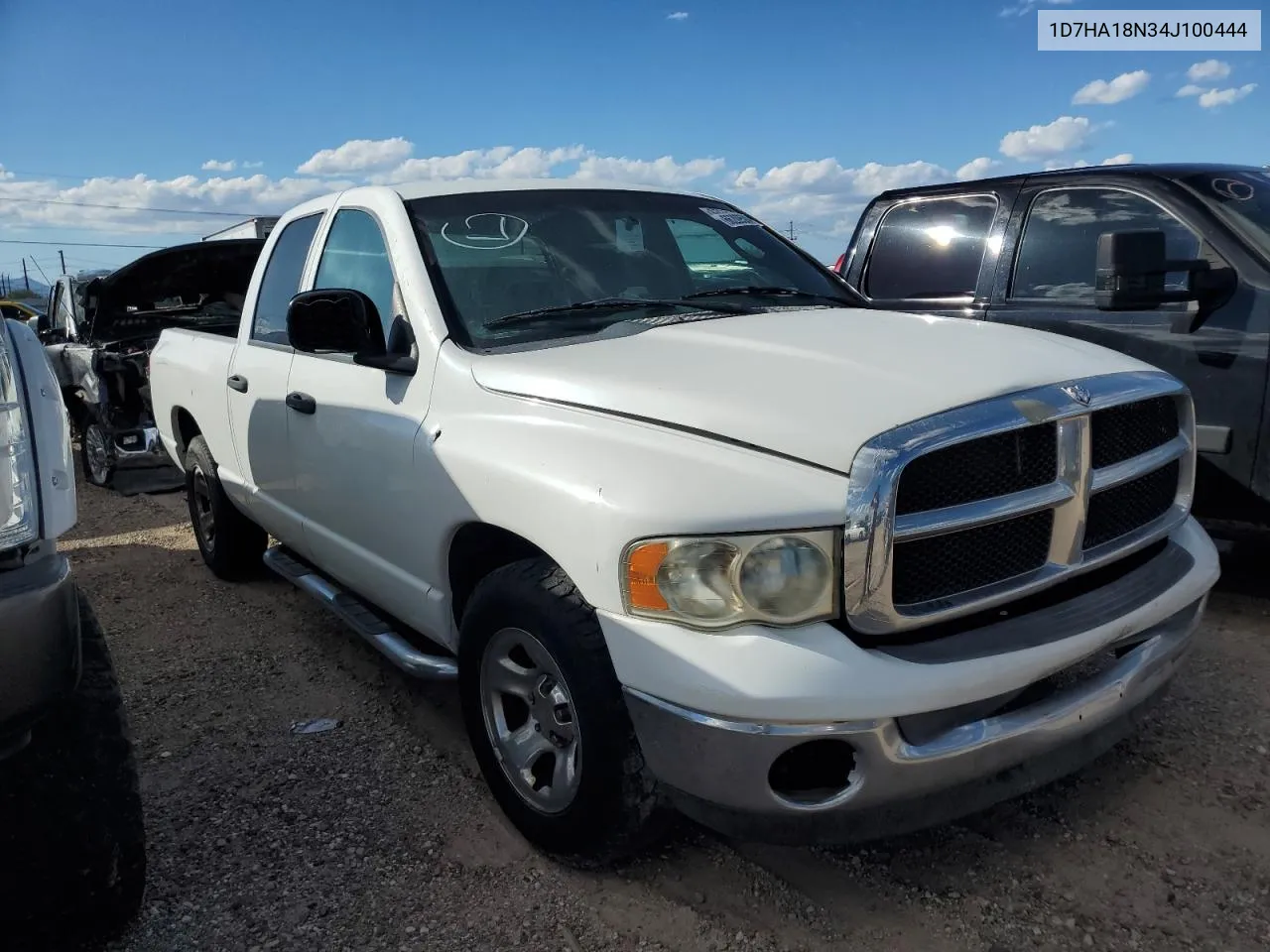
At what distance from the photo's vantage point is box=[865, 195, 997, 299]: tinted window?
516 centimetres

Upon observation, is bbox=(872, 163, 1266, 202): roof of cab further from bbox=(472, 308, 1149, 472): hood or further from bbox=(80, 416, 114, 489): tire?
bbox=(80, 416, 114, 489): tire

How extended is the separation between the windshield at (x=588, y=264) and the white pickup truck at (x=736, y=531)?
16 millimetres

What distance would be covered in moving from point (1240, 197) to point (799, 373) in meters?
3.28

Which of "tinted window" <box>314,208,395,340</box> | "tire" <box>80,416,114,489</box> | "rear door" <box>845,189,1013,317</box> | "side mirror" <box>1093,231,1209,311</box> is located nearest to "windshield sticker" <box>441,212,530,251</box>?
"tinted window" <box>314,208,395,340</box>

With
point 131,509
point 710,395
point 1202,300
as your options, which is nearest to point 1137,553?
point 710,395

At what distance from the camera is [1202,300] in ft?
13.8

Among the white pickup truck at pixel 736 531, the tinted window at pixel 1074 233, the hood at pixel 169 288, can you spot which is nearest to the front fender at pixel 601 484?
the white pickup truck at pixel 736 531

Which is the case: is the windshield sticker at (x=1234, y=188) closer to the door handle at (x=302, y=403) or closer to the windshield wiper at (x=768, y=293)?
the windshield wiper at (x=768, y=293)

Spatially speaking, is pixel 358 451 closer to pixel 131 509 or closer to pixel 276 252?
pixel 276 252

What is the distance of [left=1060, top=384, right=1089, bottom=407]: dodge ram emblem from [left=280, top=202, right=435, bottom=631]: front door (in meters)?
1.74

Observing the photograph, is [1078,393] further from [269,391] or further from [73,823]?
[269,391]

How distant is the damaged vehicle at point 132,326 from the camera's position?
26.2 feet

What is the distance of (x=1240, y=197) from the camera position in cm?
448

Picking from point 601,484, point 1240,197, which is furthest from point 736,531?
point 1240,197
